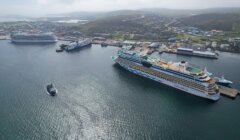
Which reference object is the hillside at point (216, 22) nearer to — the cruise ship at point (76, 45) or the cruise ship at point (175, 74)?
the cruise ship at point (76, 45)

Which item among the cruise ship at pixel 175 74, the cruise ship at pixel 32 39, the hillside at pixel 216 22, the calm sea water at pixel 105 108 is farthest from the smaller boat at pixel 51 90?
the hillside at pixel 216 22

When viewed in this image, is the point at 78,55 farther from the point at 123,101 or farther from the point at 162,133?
the point at 162,133

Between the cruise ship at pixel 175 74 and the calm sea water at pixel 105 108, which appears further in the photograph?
the cruise ship at pixel 175 74

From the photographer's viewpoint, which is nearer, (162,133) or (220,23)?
(162,133)

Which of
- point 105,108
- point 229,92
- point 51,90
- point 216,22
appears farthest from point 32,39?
point 216,22

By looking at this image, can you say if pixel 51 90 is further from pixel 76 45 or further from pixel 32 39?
pixel 32 39

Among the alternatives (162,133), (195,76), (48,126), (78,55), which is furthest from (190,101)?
(78,55)
